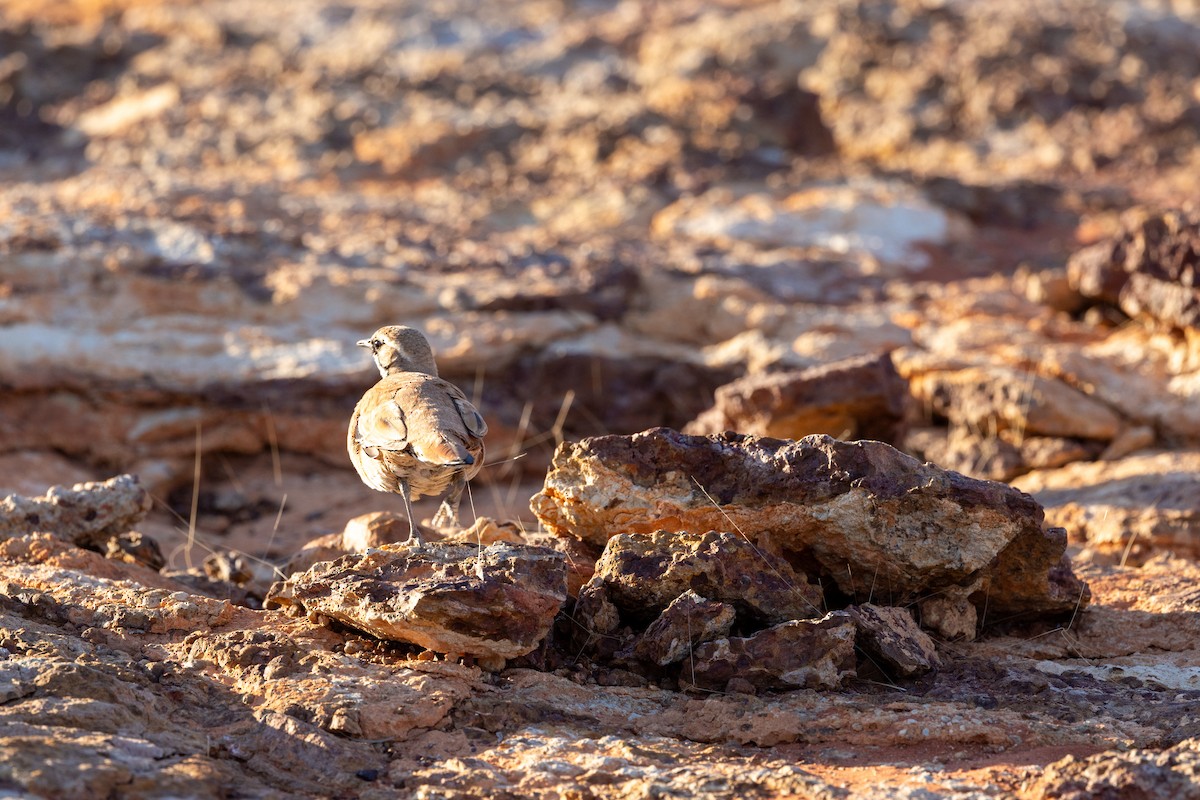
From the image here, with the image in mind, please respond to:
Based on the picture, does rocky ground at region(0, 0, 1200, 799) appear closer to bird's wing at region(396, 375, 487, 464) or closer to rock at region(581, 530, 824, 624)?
rock at region(581, 530, 824, 624)

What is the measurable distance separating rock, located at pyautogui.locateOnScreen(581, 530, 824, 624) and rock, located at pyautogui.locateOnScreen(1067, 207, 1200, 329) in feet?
18.4

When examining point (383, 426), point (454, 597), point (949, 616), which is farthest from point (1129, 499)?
point (454, 597)

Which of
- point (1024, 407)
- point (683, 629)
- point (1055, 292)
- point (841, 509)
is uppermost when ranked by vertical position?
point (841, 509)

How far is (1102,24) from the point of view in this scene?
72.5ft

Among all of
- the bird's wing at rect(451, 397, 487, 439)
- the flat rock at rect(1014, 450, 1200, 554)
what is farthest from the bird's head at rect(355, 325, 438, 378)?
the flat rock at rect(1014, 450, 1200, 554)

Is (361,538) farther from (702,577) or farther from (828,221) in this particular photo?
(828,221)

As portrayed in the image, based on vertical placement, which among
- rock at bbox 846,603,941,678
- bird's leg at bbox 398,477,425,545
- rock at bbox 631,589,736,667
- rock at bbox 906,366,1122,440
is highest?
bird's leg at bbox 398,477,425,545

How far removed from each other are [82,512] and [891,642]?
146 inches

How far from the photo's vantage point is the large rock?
5121mm

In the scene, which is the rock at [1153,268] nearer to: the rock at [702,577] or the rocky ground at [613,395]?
the rocky ground at [613,395]

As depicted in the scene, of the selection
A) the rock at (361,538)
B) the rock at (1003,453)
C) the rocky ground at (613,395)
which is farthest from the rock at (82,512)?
the rock at (1003,453)

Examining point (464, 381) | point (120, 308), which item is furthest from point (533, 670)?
point (120, 308)

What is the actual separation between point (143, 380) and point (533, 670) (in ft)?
19.0

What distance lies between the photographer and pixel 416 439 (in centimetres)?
516
